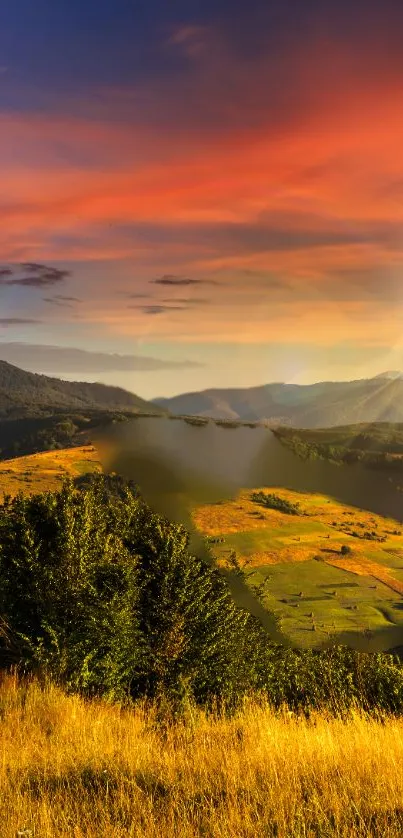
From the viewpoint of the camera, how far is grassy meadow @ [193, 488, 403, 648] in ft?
401

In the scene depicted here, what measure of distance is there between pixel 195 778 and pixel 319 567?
15549 cm

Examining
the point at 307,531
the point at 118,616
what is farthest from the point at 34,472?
the point at 118,616

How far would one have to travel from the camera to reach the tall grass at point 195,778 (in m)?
5.89

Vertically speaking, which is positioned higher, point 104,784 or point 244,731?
point 104,784

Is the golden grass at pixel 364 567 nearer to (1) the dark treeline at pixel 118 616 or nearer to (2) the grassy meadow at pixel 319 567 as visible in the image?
(2) the grassy meadow at pixel 319 567

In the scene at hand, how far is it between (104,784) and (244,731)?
11.2 ft

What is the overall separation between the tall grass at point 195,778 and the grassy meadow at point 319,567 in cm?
9994

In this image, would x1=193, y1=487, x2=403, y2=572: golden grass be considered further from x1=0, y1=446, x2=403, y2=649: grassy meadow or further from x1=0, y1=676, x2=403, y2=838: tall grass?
x1=0, y1=676, x2=403, y2=838: tall grass

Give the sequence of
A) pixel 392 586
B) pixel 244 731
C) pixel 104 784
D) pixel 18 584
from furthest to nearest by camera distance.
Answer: pixel 392 586 < pixel 18 584 < pixel 244 731 < pixel 104 784

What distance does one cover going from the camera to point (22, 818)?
19.8ft

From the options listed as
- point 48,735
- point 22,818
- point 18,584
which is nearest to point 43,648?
point 18,584

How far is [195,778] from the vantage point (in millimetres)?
7305

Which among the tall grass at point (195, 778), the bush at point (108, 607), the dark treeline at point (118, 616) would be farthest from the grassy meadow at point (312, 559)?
the tall grass at point (195, 778)

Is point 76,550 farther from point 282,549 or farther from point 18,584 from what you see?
point 282,549
